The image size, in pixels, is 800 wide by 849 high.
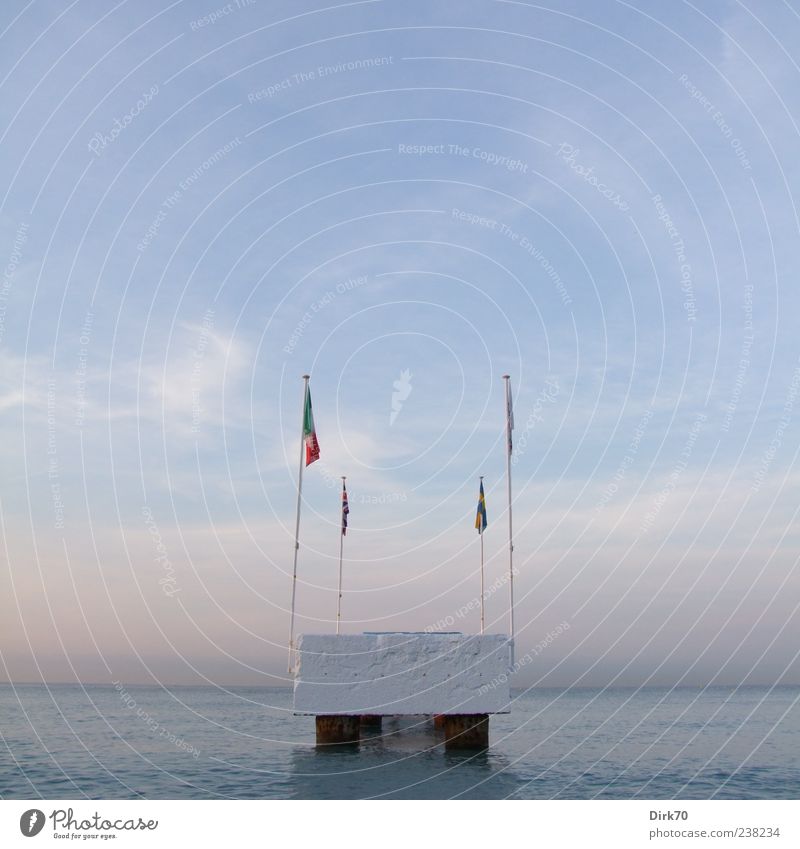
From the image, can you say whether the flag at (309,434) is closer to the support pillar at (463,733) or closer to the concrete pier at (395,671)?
the concrete pier at (395,671)

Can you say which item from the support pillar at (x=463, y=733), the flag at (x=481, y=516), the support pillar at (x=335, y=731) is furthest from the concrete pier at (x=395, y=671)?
the flag at (x=481, y=516)

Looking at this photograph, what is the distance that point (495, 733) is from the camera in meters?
54.7

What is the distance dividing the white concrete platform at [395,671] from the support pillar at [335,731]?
3.25 meters

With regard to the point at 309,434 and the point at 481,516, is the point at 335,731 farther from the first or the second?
the point at 309,434

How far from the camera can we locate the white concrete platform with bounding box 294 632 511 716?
32.0 m

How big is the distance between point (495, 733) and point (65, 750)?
26055 millimetres

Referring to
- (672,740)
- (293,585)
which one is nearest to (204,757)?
(293,585)

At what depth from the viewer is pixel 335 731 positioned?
3500cm

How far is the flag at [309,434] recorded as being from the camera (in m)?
34.0

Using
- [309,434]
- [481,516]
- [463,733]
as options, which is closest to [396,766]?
[463,733]

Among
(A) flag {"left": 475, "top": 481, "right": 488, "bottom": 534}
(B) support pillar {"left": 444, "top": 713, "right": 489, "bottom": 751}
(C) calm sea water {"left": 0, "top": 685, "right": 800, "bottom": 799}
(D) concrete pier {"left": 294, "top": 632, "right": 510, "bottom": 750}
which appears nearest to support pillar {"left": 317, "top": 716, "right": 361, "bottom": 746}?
(C) calm sea water {"left": 0, "top": 685, "right": 800, "bottom": 799}

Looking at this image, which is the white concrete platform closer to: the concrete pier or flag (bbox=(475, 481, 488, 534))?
the concrete pier

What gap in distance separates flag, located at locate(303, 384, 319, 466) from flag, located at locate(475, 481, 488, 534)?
25.4ft
